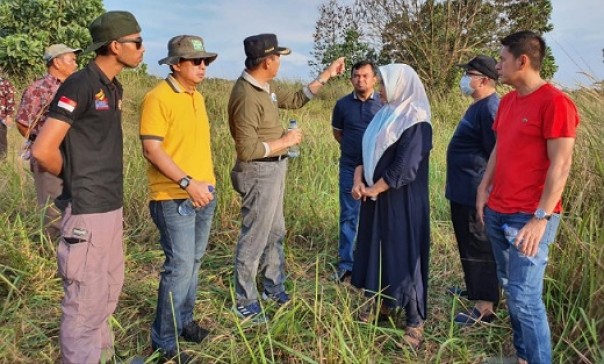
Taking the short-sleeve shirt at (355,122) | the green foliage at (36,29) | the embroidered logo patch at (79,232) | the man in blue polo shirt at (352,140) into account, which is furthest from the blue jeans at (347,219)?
the green foliage at (36,29)

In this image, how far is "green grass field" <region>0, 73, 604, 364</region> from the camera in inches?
94.3

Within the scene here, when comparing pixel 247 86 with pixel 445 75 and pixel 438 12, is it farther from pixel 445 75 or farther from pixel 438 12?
pixel 438 12

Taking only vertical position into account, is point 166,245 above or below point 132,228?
above

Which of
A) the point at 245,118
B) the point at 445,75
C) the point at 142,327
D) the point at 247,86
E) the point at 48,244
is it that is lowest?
the point at 142,327

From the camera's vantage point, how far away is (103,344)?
238cm

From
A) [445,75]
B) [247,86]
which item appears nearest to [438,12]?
[445,75]

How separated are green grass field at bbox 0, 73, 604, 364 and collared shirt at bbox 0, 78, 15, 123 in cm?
122

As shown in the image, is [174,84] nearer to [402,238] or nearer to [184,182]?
[184,182]

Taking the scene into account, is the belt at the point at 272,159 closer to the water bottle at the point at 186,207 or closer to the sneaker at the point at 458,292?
the water bottle at the point at 186,207

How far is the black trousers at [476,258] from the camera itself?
3.04m

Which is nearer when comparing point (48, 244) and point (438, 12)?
point (48, 244)

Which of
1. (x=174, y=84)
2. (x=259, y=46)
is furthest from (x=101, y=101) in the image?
(x=259, y=46)

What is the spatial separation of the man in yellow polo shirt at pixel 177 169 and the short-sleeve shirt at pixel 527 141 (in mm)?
1520

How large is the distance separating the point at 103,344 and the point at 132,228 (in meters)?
2.13
